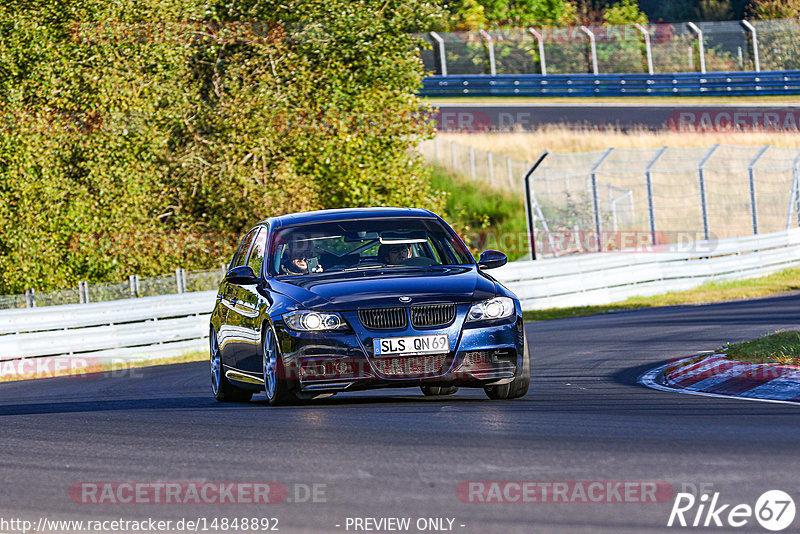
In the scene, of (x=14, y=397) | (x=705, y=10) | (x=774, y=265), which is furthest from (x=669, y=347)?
(x=705, y=10)

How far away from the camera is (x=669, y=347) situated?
16094 millimetres

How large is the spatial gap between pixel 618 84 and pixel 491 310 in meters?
45.9

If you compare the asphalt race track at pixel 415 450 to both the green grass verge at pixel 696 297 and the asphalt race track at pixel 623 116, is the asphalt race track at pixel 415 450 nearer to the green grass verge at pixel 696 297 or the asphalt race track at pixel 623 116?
the green grass verge at pixel 696 297

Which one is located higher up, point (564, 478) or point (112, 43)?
point (112, 43)

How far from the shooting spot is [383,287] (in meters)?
10.4

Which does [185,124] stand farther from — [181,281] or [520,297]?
[520,297]

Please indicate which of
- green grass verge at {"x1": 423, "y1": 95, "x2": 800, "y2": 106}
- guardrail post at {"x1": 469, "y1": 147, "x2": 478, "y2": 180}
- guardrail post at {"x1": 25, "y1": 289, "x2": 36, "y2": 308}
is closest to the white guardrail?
guardrail post at {"x1": 25, "y1": 289, "x2": 36, "y2": 308}

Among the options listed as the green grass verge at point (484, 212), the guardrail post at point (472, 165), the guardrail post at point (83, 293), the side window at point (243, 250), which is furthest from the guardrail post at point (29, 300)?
the guardrail post at point (472, 165)

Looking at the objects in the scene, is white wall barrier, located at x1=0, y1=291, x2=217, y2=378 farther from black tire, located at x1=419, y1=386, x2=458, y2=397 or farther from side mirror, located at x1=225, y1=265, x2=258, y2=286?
black tire, located at x1=419, y1=386, x2=458, y2=397

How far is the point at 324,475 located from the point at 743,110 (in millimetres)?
45504

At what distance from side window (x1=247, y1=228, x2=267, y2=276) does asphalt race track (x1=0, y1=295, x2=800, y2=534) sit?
1214 millimetres

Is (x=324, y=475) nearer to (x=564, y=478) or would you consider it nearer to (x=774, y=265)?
(x=564, y=478)

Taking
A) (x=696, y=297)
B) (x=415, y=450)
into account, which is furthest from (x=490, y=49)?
(x=415, y=450)

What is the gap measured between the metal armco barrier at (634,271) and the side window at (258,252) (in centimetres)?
1370
